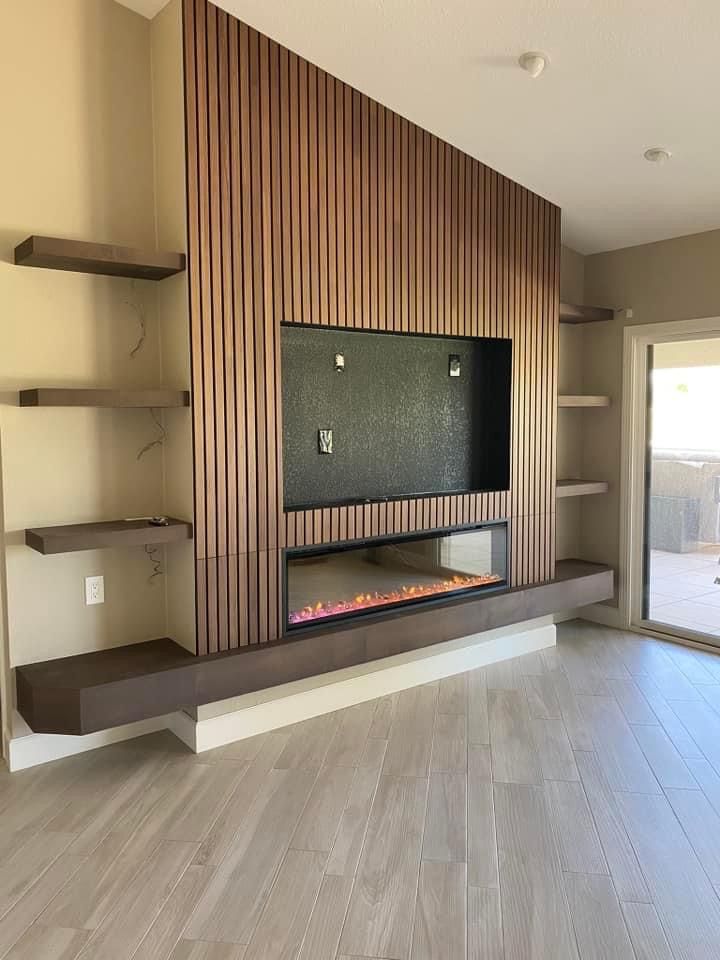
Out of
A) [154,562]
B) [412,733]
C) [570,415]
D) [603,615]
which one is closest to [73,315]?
[154,562]

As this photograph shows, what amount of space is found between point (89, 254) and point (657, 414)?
3605 millimetres

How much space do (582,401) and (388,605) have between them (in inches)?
76.2

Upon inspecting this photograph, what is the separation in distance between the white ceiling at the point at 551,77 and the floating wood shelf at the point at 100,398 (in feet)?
5.25

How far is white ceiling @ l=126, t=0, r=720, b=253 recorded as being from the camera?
2789 millimetres

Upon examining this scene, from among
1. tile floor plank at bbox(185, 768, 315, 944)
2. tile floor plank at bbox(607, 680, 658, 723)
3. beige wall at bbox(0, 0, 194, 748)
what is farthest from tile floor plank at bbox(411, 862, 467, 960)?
beige wall at bbox(0, 0, 194, 748)

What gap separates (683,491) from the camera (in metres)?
4.73

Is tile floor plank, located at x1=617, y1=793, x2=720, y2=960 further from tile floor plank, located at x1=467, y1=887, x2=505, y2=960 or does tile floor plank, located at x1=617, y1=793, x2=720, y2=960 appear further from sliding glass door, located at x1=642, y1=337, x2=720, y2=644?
sliding glass door, located at x1=642, y1=337, x2=720, y2=644

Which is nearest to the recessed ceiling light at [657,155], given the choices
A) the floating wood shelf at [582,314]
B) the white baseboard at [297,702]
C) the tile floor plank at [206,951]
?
the floating wood shelf at [582,314]

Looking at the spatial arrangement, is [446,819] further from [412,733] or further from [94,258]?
[94,258]

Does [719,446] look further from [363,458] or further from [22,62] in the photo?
[22,62]

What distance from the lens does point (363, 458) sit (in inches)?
154

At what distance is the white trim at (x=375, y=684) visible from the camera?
130 inches

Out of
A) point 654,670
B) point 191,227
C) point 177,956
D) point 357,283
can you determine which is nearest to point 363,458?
point 357,283

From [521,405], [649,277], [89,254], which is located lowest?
[521,405]
